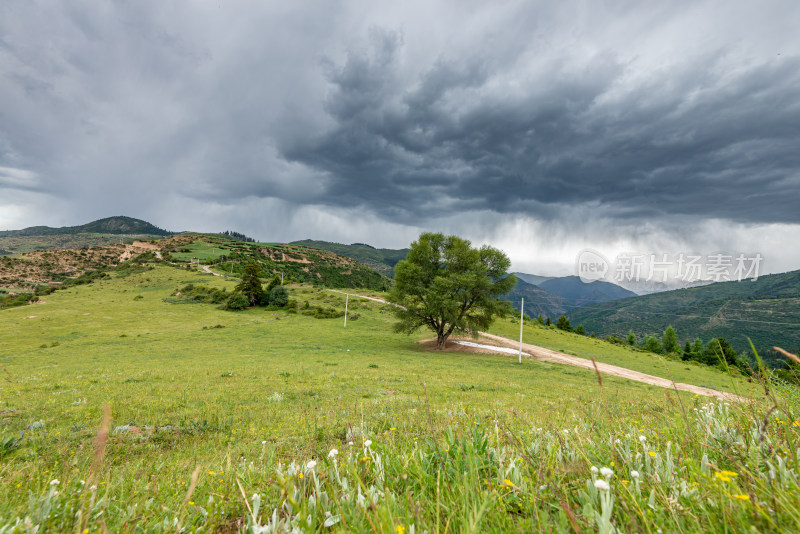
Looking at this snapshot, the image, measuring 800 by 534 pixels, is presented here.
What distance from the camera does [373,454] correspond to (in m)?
2.72

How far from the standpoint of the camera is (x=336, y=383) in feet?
44.3

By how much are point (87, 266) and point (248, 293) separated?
98596 mm

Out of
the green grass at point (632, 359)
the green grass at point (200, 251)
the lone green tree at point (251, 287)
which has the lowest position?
the green grass at point (632, 359)

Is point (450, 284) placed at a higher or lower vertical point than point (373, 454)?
higher

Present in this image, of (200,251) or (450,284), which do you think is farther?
(200,251)

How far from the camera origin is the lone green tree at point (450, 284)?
30.0m

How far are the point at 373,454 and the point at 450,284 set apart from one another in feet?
89.5

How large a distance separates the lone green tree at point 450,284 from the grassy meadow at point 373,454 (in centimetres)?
710

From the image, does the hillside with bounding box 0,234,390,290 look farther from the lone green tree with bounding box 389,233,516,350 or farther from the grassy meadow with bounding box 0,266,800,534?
the grassy meadow with bounding box 0,266,800,534

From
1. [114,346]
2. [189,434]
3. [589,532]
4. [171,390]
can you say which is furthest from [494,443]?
[114,346]

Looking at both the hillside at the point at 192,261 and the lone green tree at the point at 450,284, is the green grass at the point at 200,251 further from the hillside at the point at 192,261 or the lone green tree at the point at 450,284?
the lone green tree at the point at 450,284

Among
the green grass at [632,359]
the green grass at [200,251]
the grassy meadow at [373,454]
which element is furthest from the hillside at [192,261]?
the grassy meadow at [373,454]

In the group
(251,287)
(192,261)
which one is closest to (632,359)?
(251,287)

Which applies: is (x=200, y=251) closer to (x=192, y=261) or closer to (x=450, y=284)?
(x=192, y=261)
